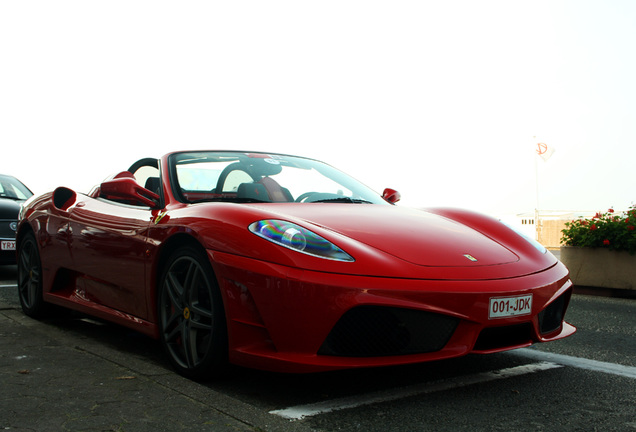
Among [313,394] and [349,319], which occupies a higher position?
[349,319]

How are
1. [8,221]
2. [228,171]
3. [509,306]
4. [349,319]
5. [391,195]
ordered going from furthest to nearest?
[8,221] < [391,195] < [228,171] < [509,306] < [349,319]

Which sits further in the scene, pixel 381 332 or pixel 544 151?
pixel 544 151

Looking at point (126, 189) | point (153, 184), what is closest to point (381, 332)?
point (126, 189)

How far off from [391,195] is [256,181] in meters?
1.12

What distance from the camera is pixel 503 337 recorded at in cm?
304

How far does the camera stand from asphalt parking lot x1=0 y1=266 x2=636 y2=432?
2.62 meters

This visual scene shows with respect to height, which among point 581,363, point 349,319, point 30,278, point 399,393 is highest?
point 349,319

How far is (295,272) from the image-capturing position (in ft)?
9.29

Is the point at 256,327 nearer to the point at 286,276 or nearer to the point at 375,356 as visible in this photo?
the point at 286,276

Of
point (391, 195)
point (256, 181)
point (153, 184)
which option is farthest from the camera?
point (391, 195)

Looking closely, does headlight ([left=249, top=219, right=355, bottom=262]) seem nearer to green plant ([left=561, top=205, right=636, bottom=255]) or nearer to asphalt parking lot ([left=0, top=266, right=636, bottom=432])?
asphalt parking lot ([left=0, top=266, right=636, bottom=432])

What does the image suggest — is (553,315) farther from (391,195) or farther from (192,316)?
(192,316)

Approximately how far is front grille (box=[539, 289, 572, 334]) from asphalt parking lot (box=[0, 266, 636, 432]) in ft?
0.91

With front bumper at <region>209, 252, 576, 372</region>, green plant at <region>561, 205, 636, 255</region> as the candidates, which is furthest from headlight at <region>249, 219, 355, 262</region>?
green plant at <region>561, 205, 636, 255</region>
